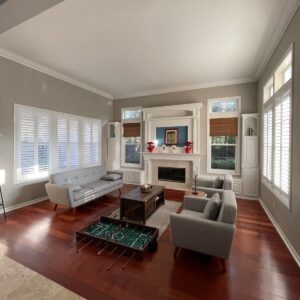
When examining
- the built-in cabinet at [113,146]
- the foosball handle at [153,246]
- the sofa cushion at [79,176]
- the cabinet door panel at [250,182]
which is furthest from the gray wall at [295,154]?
the built-in cabinet at [113,146]

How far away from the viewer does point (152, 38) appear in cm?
311

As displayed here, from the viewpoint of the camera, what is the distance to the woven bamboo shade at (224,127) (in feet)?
16.8

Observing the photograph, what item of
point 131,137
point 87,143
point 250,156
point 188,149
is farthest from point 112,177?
point 250,156

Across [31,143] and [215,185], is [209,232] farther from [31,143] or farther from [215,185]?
[31,143]

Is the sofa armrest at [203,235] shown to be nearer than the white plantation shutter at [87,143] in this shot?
Yes

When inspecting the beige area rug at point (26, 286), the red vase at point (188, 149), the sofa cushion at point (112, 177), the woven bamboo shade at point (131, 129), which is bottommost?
the beige area rug at point (26, 286)

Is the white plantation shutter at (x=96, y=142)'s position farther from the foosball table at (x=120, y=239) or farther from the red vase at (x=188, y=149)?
the foosball table at (x=120, y=239)

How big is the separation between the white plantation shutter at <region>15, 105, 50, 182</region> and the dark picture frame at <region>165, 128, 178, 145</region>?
11.4 ft

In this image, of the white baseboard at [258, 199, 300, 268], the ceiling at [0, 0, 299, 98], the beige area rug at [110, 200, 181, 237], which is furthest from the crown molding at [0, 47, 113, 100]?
the white baseboard at [258, 199, 300, 268]

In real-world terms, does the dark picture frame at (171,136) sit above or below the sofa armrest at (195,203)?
above

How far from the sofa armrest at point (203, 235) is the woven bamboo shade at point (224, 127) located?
12.2ft

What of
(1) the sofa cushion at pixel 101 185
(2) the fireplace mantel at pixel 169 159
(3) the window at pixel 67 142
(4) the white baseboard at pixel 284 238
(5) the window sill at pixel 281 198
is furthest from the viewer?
(2) the fireplace mantel at pixel 169 159

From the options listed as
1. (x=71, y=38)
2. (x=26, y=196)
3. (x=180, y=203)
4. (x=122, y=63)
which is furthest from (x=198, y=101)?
(x=26, y=196)

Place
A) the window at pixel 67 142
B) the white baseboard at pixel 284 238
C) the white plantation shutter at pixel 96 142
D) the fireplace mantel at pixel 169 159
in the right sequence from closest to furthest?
the white baseboard at pixel 284 238 → the window at pixel 67 142 → the fireplace mantel at pixel 169 159 → the white plantation shutter at pixel 96 142
